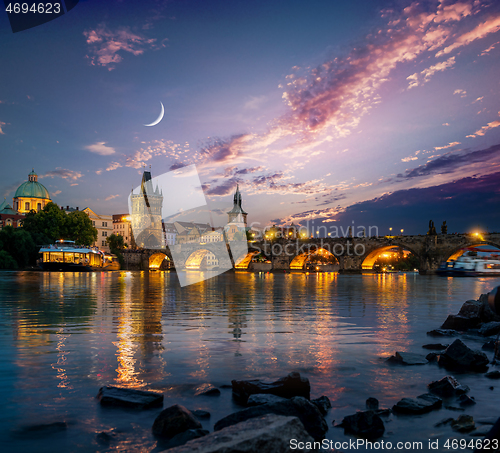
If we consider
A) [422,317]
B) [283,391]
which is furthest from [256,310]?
[283,391]

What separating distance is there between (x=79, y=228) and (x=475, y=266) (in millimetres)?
73934

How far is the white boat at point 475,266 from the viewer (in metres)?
58.2

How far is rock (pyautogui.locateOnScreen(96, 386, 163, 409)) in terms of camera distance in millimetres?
3936

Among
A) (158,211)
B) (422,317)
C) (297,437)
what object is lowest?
(422,317)

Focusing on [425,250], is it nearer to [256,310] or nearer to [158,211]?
[256,310]

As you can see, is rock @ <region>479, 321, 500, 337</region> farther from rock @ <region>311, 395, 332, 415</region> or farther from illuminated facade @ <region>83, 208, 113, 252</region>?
illuminated facade @ <region>83, 208, 113, 252</region>

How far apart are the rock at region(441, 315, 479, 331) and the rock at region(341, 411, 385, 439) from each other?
277 inches

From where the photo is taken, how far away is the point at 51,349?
648cm

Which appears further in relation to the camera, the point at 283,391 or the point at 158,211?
the point at 158,211

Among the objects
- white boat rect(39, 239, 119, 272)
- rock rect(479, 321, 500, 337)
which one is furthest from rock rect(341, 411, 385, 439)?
white boat rect(39, 239, 119, 272)

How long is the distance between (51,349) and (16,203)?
464 feet

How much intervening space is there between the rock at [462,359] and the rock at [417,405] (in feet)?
5.93

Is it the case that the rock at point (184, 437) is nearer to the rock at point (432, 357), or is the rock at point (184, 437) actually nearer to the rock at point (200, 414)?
the rock at point (200, 414)

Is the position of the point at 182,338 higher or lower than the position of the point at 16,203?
lower
